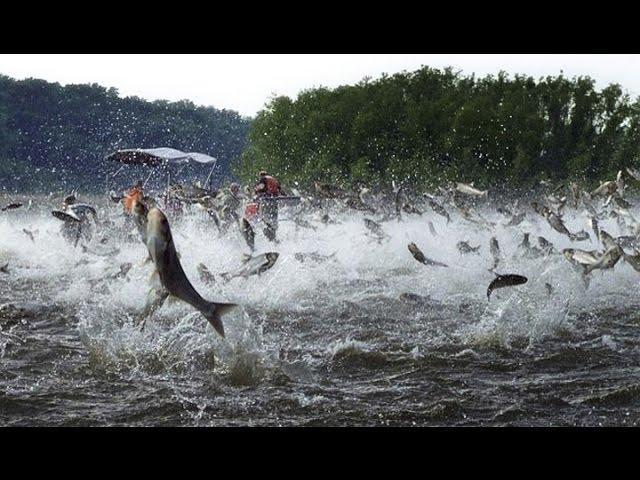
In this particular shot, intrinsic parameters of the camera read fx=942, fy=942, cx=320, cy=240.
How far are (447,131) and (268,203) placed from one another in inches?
578

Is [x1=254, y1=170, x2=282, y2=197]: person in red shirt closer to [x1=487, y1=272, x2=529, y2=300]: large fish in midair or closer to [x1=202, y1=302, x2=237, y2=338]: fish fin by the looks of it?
[x1=487, y1=272, x2=529, y2=300]: large fish in midair

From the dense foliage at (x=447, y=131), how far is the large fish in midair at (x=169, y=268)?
19418 mm

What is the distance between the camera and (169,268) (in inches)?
216

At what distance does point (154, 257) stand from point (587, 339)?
Answer: 4345mm

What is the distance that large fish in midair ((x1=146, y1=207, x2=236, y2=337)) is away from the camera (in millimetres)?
5387

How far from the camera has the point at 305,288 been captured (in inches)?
443

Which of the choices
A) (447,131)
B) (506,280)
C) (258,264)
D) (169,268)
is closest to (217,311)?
(169,268)

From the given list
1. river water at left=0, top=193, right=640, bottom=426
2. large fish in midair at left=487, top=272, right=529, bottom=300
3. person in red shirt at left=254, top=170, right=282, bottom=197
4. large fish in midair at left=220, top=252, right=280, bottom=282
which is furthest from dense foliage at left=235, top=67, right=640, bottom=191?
large fish in midair at left=487, top=272, right=529, bottom=300

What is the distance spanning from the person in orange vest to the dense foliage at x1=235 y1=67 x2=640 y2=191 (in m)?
10.5
